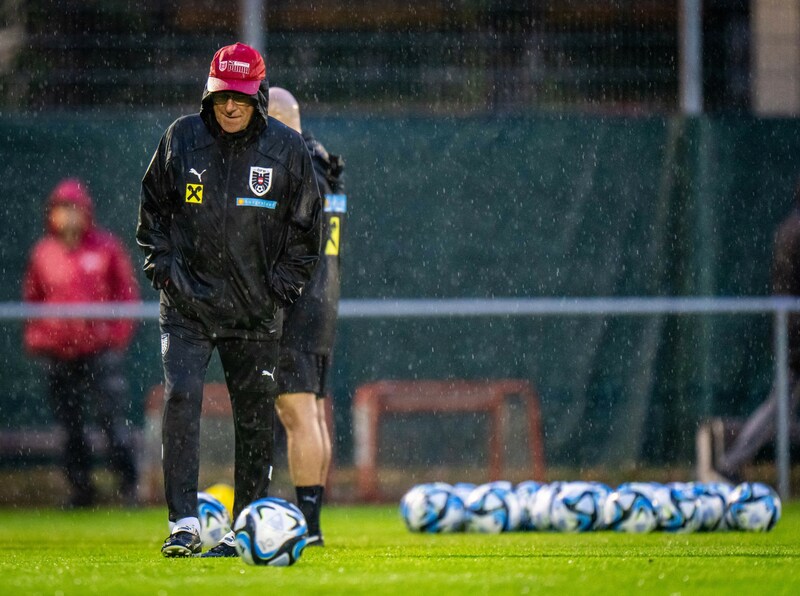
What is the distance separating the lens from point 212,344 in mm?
6578

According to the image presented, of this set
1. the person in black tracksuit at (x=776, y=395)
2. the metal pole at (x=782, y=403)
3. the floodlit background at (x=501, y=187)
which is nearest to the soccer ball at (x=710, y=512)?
the person in black tracksuit at (x=776, y=395)

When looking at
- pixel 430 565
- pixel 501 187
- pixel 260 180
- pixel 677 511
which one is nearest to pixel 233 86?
pixel 260 180

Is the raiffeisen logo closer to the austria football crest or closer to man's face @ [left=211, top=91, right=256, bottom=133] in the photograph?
man's face @ [left=211, top=91, right=256, bottom=133]

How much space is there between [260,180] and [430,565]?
5.77ft

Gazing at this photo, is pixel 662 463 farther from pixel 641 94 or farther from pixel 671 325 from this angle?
pixel 641 94

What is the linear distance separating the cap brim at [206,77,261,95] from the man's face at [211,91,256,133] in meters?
0.02

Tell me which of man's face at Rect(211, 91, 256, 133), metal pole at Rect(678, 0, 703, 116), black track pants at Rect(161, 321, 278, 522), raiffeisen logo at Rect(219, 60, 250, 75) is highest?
metal pole at Rect(678, 0, 703, 116)

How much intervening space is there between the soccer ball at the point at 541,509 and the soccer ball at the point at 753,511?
97cm

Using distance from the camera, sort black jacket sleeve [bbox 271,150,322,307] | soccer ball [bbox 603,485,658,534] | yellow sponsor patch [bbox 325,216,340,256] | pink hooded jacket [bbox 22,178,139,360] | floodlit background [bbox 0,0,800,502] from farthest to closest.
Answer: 1. floodlit background [bbox 0,0,800,502]
2. pink hooded jacket [bbox 22,178,139,360]
3. soccer ball [bbox 603,485,658,534]
4. yellow sponsor patch [bbox 325,216,340,256]
5. black jacket sleeve [bbox 271,150,322,307]

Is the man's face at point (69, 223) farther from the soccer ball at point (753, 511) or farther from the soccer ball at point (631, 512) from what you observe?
the soccer ball at point (753, 511)

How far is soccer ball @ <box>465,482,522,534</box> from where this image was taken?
8.45 meters

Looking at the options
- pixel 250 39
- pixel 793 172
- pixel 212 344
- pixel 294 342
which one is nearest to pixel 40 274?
pixel 250 39

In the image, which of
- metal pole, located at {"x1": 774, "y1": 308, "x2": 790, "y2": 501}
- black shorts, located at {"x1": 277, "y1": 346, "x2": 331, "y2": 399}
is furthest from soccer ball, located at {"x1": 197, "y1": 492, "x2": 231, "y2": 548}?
metal pole, located at {"x1": 774, "y1": 308, "x2": 790, "y2": 501}

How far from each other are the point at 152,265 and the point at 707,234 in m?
6.21
